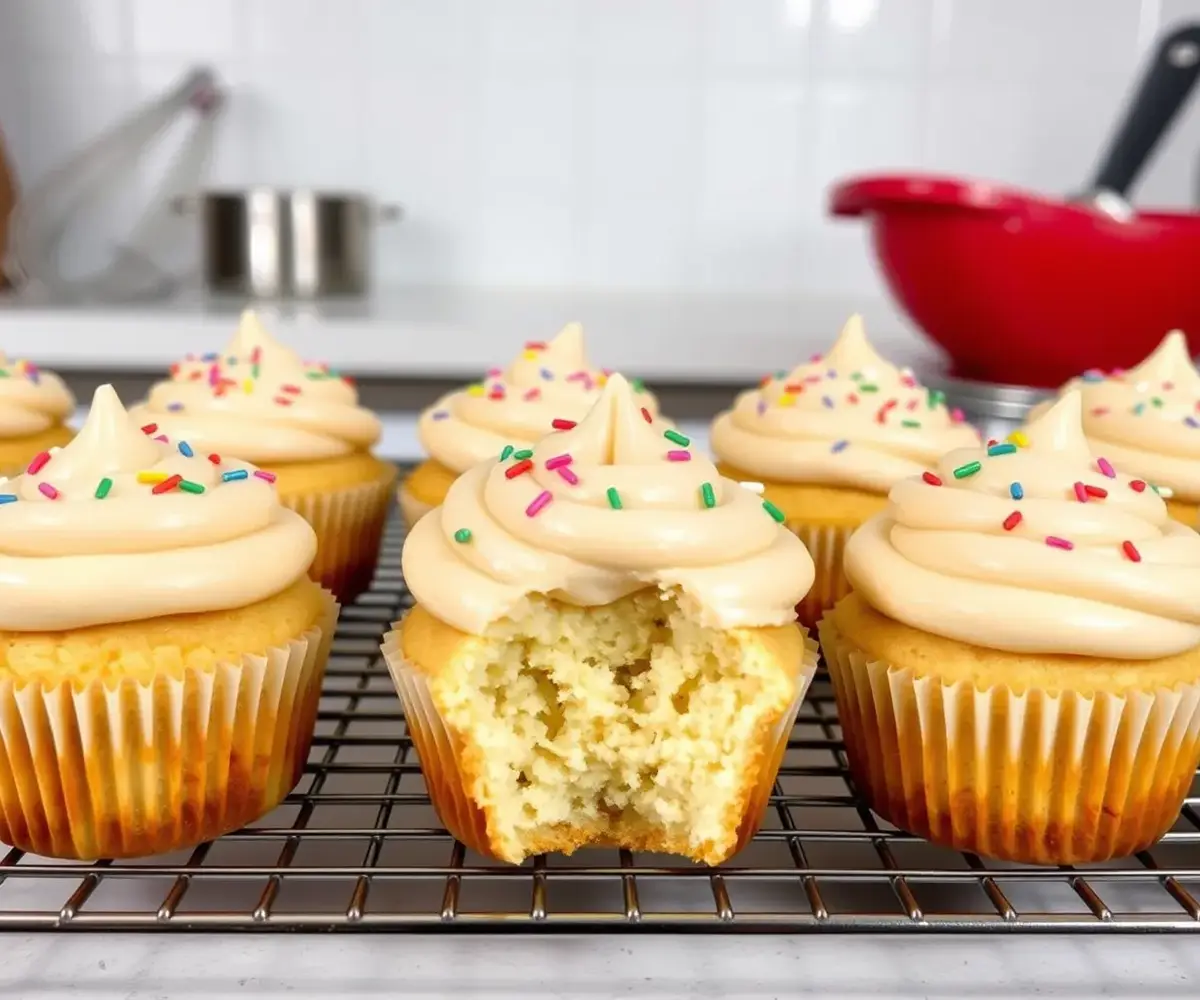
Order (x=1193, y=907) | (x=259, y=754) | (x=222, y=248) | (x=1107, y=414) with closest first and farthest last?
(x=1193, y=907) → (x=259, y=754) → (x=1107, y=414) → (x=222, y=248)

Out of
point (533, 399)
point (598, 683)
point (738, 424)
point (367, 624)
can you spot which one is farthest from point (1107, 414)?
point (367, 624)

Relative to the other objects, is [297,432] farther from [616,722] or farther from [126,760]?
[616,722]

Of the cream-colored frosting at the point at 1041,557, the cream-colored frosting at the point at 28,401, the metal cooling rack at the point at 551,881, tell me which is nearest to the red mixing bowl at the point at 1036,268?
the cream-colored frosting at the point at 1041,557

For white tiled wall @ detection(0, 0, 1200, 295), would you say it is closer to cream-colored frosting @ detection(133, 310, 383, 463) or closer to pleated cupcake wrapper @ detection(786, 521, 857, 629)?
cream-colored frosting @ detection(133, 310, 383, 463)

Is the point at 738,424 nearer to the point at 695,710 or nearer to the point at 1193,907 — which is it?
the point at 695,710

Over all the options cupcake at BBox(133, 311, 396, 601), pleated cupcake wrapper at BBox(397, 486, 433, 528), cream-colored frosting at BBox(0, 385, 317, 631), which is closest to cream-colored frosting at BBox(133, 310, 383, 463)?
cupcake at BBox(133, 311, 396, 601)

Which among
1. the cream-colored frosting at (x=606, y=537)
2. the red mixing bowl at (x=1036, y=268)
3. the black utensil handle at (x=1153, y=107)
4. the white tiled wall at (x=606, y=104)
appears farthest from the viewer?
the white tiled wall at (x=606, y=104)

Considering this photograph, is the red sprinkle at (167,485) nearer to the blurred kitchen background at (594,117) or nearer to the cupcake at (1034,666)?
the cupcake at (1034,666)
